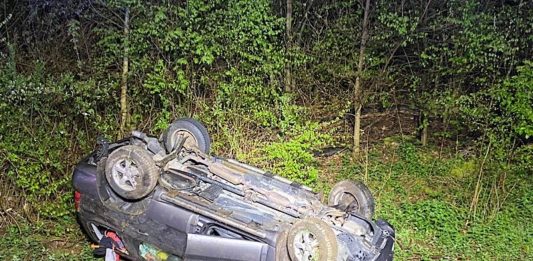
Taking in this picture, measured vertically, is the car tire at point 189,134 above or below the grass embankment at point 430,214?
above

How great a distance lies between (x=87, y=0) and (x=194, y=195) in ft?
14.3

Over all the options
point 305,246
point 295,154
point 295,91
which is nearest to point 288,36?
point 295,91

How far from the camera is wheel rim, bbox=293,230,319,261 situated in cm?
412

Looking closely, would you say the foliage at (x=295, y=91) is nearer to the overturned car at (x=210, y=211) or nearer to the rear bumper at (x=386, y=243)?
the overturned car at (x=210, y=211)

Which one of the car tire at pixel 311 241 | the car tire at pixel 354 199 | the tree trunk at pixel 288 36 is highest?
the tree trunk at pixel 288 36

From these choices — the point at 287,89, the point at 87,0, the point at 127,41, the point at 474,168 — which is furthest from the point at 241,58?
the point at 474,168

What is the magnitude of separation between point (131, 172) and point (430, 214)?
13.5 ft

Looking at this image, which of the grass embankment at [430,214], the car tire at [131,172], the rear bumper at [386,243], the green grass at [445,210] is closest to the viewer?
the rear bumper at [386,243]

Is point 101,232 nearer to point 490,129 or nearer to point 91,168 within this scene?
point 91,168

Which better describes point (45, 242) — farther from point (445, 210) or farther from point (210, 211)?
point (445, 210)

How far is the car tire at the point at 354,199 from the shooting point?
17.4 feet

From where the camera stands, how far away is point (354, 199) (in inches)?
212

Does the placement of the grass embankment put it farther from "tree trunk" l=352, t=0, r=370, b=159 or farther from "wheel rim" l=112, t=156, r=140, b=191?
"wheel rim" l=112, t=156, r=140, b=191

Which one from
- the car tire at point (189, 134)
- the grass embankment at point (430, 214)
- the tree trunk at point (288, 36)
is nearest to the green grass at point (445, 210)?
the grass embankment at point (430, 214)
